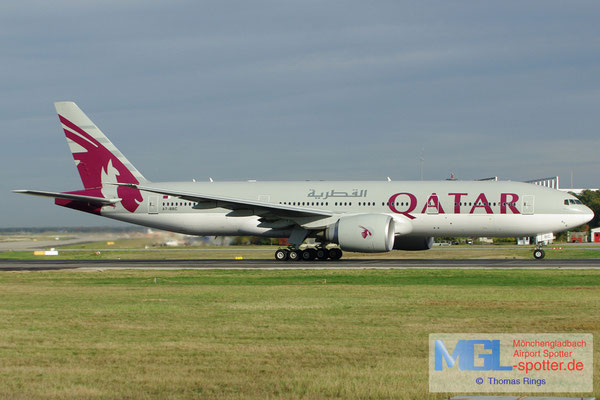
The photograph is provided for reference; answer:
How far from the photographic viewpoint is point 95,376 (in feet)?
32.3

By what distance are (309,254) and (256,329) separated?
24046mm

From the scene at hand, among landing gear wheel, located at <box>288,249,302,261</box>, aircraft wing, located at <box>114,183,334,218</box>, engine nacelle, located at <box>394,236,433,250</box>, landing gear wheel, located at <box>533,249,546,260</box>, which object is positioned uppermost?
aircraft wing, located at <box>114,183,334,218</box>

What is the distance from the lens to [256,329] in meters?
13.6

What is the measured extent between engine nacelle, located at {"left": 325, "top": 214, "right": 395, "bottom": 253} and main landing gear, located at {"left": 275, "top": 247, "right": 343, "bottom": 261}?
2.78m

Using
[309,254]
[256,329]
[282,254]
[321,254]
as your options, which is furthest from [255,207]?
[256,329]

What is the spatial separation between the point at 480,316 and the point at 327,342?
431 cm

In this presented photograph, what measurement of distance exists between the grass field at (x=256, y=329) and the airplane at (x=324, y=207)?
11.3 m

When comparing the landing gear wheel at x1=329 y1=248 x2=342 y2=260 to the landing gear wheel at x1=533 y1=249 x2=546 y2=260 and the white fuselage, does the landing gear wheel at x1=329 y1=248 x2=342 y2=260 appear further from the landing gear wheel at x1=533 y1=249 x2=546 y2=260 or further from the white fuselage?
the landing gear wheel at x1=533 y1=249 x2=546 y2=260

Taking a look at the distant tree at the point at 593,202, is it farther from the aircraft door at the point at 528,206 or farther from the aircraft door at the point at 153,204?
the aircraft door at the point at 153,204

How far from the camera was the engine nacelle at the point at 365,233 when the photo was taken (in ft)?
112

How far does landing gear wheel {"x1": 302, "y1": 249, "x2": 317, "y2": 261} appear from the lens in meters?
37.6

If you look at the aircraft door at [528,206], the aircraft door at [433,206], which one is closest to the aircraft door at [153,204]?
the aircraft door at [433,206]

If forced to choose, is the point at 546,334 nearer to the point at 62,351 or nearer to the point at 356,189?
the point at 62,351

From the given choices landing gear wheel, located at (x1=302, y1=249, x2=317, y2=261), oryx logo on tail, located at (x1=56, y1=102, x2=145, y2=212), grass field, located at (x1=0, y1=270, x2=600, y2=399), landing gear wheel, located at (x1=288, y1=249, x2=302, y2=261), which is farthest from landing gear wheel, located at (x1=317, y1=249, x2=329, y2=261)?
grass field, located at (x1=0, y1=270, x2=600, y2=399)
